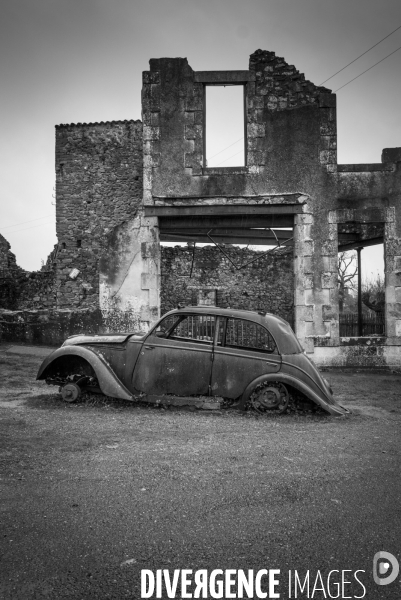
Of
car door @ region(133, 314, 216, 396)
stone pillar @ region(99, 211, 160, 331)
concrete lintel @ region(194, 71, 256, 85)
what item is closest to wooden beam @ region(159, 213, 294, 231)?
stone pillar @ region(99, 211, 160, 331)

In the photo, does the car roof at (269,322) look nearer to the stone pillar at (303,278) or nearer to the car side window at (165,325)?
the car side window at (165,325)

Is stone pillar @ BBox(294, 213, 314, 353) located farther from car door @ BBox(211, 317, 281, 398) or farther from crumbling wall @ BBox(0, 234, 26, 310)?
crumbling wall @ BBox(0, 234, 26, 310)

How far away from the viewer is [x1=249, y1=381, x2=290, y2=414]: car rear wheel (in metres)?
6.44

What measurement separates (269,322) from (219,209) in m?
5.35

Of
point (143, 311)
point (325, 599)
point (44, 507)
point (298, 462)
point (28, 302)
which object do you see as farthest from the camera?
point (28, 302)

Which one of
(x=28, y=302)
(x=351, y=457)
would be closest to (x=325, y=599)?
(x=351, y=457)

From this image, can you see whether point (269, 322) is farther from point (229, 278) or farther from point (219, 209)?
point (229, 278)

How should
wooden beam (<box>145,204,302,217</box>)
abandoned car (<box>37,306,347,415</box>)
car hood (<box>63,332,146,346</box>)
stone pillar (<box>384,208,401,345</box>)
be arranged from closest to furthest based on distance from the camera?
abandoned car (<box>37,306,347,415</box>) → car hood (<box>63,332,146,346</box>) → stone pillar (<box>384,208,401,345</box>) → wooden beam (<box>145,204,302,217</box>)

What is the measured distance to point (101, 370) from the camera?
21.7 feet

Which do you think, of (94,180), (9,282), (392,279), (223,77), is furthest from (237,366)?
(94,180)

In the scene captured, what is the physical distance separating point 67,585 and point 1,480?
5.34ft

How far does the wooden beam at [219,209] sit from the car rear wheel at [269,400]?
237 inches

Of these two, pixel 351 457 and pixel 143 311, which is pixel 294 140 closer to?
pixel 143 311

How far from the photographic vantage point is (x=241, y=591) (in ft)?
8.04
